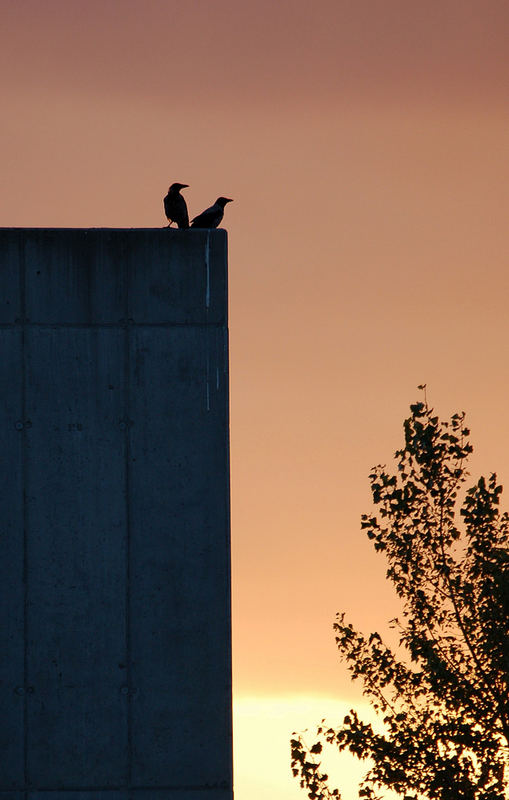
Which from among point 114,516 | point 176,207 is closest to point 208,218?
point 176,207

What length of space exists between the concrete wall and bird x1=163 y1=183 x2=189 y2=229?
1701 millimetres

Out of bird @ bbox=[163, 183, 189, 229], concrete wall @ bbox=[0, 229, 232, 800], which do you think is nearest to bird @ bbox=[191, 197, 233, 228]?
bird @ bbox=[163, 183, 189, 229]

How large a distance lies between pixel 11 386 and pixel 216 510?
250 cm

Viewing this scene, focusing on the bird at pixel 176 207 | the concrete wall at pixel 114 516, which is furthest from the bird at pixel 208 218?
the concrete wall at pixel 114 516

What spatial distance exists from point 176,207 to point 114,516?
13.5ft

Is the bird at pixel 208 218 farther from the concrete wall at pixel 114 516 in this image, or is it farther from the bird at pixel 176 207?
the concrete wall at pixel 114 516

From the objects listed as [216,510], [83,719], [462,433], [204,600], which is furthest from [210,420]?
[462,433]

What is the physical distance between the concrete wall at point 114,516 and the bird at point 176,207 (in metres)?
1.70

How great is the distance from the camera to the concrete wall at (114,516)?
45.0 feet

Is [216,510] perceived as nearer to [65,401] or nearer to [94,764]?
[65,401]

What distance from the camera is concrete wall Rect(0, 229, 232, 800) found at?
45.0ft

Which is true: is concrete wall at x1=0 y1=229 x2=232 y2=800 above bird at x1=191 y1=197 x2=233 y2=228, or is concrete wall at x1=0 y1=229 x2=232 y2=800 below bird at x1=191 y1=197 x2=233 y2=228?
below

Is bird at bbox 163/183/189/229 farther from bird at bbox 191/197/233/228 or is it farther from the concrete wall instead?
the concrete wall

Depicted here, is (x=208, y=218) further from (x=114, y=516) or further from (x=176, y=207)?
(x=114, y=516)
